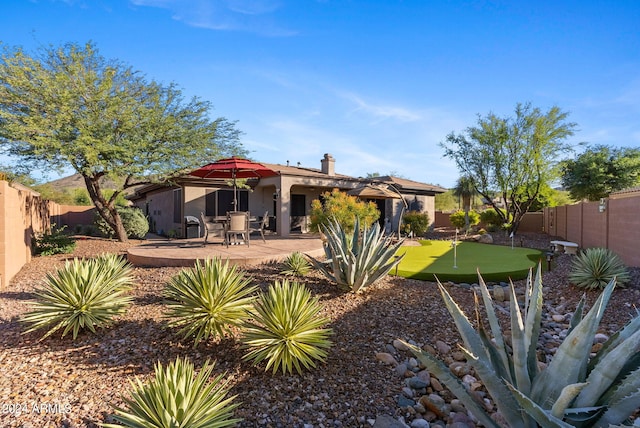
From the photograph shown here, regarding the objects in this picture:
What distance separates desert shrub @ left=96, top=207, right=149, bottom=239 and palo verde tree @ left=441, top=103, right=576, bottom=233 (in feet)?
53.8

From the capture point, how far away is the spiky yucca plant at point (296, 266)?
275 inches

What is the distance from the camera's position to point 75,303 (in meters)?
4.48

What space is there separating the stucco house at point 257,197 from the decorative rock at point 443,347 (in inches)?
449

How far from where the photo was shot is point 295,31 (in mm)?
10891

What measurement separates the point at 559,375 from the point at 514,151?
1876 centimetres

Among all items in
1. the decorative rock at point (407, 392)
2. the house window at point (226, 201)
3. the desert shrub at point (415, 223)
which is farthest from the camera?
the desert shrub at point (415, 223)

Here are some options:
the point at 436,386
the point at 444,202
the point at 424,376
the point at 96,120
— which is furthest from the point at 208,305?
the point at 444,202

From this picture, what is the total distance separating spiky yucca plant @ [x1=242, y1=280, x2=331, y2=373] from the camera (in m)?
3.63

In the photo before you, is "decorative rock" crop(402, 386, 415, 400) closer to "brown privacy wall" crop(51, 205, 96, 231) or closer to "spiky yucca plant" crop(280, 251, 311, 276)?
"spiky yucca plant" crop(280, 251, 311, 276)

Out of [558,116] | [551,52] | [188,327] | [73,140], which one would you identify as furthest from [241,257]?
[558,116]

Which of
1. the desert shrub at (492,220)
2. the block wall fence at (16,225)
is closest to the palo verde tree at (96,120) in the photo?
the block wall fence at (16,225)

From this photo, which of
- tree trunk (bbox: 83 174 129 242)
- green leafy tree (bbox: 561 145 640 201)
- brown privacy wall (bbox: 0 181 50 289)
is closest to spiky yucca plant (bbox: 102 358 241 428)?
brown privacy wall (bbox: 0 181 50 289)

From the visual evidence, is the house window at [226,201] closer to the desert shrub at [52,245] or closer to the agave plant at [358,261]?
the desert shrub at [52,245]

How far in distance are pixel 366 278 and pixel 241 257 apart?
319 centimetres
